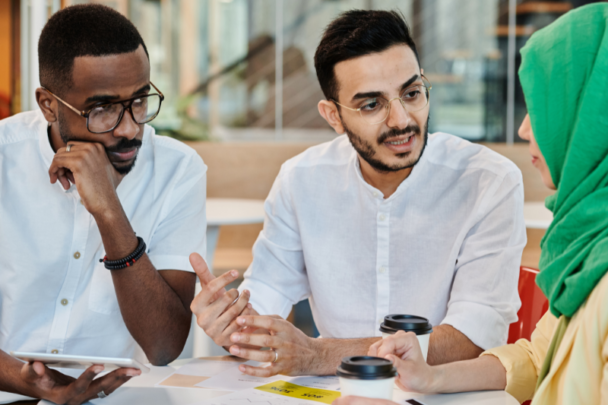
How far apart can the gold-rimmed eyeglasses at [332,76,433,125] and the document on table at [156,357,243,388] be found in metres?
0.90

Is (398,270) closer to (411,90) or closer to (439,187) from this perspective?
(439,187)

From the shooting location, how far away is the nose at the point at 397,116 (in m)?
1.94

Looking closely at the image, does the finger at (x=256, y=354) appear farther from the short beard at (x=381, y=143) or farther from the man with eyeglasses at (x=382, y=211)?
the short beard at (x=381, y=143)

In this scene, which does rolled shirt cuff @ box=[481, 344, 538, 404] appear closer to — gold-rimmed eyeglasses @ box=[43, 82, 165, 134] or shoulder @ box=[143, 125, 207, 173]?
shoulder @ box=[143, 125, 207, 173]

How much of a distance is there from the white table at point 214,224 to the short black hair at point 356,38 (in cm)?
122

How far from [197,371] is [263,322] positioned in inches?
8.0

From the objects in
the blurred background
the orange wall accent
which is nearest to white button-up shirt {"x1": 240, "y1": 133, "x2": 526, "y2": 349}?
the blurred background

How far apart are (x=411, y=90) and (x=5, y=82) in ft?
27.3

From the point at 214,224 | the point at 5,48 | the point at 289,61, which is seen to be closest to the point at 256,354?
the point at 214,224

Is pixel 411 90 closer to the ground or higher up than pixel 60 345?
higher up

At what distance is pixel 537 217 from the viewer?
315 centimetres

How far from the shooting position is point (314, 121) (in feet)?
19.1

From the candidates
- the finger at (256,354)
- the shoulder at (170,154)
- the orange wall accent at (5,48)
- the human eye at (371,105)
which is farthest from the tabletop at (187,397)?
the orange wall accent at (5,48)

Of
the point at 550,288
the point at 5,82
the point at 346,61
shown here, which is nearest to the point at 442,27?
the point at 346,61
